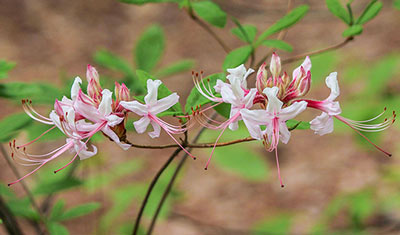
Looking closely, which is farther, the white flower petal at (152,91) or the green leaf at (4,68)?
the green leaf at (4,68)

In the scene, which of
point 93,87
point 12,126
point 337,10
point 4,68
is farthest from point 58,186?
point 337,10

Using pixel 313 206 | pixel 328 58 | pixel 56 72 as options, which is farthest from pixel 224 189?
pixel 56 72

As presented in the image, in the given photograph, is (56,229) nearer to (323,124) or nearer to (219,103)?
(219,103)

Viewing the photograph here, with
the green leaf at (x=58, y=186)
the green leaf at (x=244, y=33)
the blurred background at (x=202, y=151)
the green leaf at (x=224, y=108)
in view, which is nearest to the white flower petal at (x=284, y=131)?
the green leaf at (x=224, y=108)

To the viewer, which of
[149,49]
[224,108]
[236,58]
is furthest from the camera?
[149,49]

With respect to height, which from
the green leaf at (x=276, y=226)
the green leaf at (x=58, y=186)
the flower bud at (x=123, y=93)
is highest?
the flower bud at (x=123, y=93)

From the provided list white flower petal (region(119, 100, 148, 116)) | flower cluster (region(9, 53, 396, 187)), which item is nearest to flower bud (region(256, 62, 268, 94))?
flower cluster (region(9, 53, 396, 187))

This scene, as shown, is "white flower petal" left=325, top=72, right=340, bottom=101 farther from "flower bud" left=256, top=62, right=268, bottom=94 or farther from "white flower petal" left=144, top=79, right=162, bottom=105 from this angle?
"white flower petal" left=144, top=79, right=162, bottom=105

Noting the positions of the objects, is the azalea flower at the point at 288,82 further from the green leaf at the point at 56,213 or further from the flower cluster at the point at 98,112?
the green leaf at the point at 56,213
